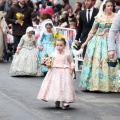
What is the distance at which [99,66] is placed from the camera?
1552 cm

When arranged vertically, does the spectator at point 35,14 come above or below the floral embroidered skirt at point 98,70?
above

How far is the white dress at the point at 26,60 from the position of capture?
18938 mm

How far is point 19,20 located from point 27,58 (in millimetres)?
2869

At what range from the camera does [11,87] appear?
16.0 m

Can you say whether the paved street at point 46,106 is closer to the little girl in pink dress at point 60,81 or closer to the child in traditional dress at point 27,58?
the little girl in pink dress at point 60,81

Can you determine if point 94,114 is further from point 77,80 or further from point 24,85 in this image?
point 77,80

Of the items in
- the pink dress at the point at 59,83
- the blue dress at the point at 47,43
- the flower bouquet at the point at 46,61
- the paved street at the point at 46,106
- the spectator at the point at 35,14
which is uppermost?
the spectator at the point at 35,14

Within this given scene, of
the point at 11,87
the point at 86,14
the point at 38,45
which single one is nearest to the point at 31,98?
the point at 11,87

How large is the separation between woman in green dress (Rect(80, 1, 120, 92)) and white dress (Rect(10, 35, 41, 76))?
11.5 feet

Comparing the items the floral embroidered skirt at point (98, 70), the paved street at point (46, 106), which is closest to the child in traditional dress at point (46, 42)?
the paved street at point (46, 106)

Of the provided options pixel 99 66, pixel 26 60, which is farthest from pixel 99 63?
pixel 26 60

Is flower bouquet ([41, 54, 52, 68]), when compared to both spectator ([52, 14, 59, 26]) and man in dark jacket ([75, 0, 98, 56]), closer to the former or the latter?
man in dark jacket ([75, 0, 98, 56])

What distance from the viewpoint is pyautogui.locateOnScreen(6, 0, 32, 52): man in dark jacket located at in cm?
2178

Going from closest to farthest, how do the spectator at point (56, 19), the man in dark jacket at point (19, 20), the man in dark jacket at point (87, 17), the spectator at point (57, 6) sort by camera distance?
the man in dark jacket at point (87, 17), the man in dark jacket at point (19, 20), the spectator at point (56, 19), the spectator at point (57, 6)
